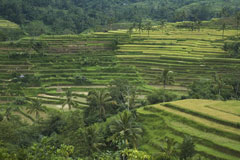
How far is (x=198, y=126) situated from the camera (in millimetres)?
27391

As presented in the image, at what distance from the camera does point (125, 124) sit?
22594 mm

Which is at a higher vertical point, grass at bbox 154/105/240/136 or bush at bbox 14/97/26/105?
grass at bbox 154/105/240/136

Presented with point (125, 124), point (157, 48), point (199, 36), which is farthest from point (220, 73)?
point (125, 124)

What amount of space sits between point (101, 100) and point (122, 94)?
4888 millimetres

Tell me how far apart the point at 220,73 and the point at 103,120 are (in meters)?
27.8

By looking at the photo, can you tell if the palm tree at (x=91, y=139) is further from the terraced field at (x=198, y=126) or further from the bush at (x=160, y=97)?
the bush at (x=160, y=97)

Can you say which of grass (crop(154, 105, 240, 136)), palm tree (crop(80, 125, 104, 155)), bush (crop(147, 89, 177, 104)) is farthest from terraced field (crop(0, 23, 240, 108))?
palm tree (crop(80, 125, 104, 155))

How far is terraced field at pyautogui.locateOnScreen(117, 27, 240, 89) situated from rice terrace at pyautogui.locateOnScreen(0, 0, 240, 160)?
206mm

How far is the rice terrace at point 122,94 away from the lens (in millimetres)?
23094

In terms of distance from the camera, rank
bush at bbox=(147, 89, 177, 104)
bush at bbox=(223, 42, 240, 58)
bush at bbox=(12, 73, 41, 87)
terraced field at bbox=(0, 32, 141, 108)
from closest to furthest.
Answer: bush at bbox=(147, 89, 177, 104) < terraced field at bbox=(0, 32, 141, 108) < bush at bbox=(12, 73, 41, 87) < bush at bbox=(223, 42, 240, 58)

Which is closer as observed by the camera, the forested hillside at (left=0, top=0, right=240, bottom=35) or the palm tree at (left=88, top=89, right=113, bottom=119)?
the palm tree at (left=88, top=89, right=113, bottom=119)

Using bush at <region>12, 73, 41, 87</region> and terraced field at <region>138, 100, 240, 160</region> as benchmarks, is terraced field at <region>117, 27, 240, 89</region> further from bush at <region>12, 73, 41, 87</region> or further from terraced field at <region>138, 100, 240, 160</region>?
terraced field at <region>138, 100, 240, 160</region>

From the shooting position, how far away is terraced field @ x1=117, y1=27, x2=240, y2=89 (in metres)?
53.3

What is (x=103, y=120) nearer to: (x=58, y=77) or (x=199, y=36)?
(x=58, y=77)
